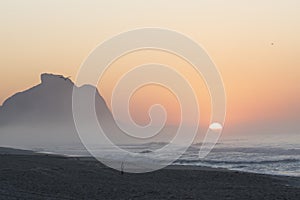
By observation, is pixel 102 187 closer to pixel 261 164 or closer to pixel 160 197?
pixel 160 197

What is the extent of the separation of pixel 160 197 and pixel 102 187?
3.48 m

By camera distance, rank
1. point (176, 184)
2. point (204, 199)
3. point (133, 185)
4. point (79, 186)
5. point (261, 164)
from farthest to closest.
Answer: point (261, 164) < point (176, 184) < point (133, 185) < point (79, 186) < point (204, 199)

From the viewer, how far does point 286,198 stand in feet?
72.5

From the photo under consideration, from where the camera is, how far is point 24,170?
26.5 metres

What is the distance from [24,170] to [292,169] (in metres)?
26.4

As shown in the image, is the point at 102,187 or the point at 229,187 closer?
the point at 102,187

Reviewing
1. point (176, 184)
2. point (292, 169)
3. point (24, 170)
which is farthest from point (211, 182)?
point (292, 169)

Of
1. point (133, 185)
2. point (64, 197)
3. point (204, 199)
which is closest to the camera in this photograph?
point (64, 197)

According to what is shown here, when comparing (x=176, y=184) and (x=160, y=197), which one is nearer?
(x=160, y=197)

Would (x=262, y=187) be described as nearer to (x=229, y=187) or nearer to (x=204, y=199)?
(x=229, y=187)

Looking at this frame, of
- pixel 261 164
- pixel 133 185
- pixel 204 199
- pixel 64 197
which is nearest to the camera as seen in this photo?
pixel 64 197

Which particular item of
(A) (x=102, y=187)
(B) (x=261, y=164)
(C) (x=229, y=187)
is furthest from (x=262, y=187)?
(B) (x=261, y=164)

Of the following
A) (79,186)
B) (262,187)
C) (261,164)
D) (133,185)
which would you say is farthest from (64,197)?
(261,164)

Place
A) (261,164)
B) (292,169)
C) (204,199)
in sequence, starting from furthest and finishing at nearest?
1. (261,164)
2. (292,169)
3. (204,199)
